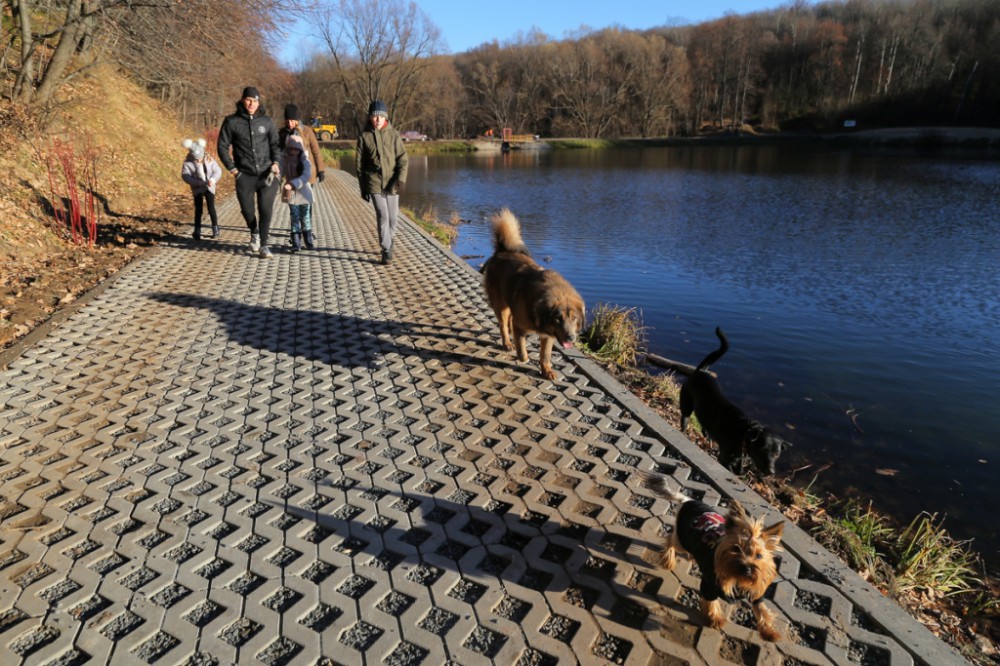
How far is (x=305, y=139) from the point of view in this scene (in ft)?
33.8

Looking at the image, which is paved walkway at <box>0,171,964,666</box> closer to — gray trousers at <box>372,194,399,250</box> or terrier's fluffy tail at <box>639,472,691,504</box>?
terrier's fluffy tail at <box>639,472,691,504</box>

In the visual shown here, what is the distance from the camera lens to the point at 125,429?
423 centimetres

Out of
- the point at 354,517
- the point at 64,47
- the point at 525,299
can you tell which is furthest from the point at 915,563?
the point at 64,47

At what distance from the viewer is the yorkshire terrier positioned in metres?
2.39

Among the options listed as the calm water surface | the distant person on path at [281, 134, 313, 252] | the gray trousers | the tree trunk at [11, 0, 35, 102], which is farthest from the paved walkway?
the tree trunk at [11, 0, 35, 102]

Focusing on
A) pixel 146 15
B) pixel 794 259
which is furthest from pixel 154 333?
pixel 794 259

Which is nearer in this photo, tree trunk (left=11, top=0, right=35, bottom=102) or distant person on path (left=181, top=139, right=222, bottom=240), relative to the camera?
distant person on path (left=181, top=139, right=222, bottom=240)

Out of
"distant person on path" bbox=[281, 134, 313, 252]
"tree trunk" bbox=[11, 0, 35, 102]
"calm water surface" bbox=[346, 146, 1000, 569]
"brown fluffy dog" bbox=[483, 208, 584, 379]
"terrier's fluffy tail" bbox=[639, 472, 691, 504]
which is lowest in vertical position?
"calm water surface" bbox=[346, 146, 1000, 569]

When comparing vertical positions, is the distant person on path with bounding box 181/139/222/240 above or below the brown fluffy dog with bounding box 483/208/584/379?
above

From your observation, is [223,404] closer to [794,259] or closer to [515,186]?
[794,259]

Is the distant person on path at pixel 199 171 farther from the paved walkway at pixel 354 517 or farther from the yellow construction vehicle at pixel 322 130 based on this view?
the yellow construction vehicle at pixel 322 130

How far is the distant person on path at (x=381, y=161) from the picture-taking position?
329 inches

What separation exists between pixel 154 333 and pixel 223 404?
2224 millimetres

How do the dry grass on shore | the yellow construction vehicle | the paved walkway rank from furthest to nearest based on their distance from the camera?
the yellow construction vehicle → the dry grass on shore → the paved walkway
